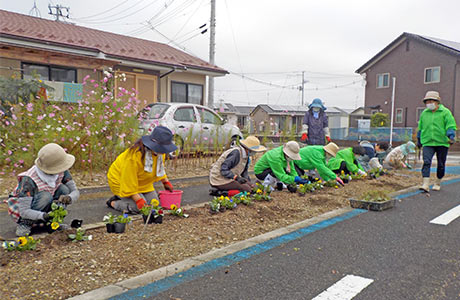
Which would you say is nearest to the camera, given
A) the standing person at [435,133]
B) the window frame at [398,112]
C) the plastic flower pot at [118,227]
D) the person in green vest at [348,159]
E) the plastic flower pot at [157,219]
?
the plastic flower pot at [118,227]

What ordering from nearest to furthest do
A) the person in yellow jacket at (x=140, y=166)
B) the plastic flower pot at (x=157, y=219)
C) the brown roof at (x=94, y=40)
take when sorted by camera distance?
the plastic flower pot at (x=157, y=219), the person in yellow jacket at (x=140, y=166), the brown roof at (x=94, y=40)

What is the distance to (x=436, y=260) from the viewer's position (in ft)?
11.1

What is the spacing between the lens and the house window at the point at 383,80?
30.5 metres

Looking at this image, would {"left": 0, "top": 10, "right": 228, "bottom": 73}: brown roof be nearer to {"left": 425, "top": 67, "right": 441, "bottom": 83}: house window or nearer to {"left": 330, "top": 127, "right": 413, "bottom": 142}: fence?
{"left": 330, "top": 127, "right": 413, "bottom": 142}: fence

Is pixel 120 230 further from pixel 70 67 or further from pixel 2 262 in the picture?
pixel 70 67

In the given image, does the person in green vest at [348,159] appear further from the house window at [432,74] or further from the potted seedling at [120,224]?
the house window at [432,74]

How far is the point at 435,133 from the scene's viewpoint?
695 centimetres

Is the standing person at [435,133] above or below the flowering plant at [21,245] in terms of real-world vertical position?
above

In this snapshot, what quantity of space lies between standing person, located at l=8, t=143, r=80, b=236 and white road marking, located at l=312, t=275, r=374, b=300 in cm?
249

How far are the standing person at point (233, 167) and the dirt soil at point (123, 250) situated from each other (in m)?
0.63

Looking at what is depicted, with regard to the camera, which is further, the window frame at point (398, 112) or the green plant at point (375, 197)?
the window frame at point (398, 112)

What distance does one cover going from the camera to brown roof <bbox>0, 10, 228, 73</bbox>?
12305 millimetres

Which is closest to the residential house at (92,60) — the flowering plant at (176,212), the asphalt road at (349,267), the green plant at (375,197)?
the flowering plant at (176,212)

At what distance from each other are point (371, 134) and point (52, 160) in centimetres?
2516
